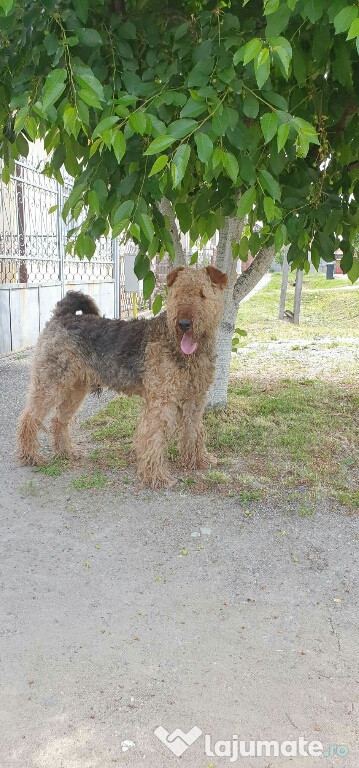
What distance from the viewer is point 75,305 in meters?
5.21

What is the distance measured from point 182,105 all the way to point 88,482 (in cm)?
287

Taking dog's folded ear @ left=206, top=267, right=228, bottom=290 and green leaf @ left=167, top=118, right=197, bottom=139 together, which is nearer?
green leaf @ left=167, top=118, right=197, bottom=139

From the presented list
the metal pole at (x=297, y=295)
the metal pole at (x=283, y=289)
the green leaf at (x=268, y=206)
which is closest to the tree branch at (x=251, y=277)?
the green leaf at (x=268, y=206)

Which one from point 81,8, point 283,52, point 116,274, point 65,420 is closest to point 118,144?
point 283,52

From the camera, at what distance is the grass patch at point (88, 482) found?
4.73m

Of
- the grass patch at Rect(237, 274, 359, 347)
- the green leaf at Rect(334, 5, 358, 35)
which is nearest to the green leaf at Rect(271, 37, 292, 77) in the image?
the green leaf at Rect(334, 5, 358, 35)

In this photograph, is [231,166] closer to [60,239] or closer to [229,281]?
[229,281]

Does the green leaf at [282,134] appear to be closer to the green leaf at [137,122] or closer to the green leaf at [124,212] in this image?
the green leaf at [137,122]

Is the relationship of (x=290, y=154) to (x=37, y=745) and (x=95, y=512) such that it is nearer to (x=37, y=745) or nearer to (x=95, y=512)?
(x=95, y=512)

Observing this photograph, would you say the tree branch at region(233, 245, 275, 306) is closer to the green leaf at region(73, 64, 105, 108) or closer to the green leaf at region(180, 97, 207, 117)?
the green leaf at region(180, 97, 207, 117)

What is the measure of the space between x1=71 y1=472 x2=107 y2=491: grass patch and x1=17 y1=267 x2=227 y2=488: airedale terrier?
0.30 meters

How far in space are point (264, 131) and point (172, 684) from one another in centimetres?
225

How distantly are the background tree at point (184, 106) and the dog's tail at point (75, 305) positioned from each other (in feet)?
4.01

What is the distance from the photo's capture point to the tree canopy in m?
2.52
